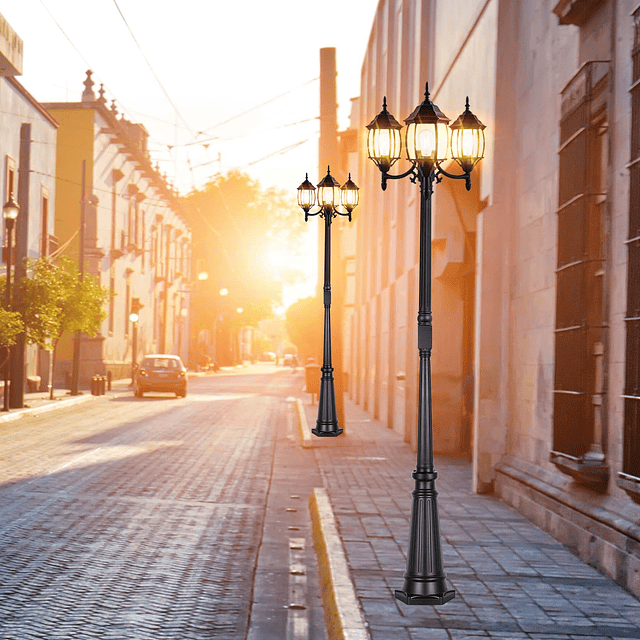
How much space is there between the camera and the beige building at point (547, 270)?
770 centimetres

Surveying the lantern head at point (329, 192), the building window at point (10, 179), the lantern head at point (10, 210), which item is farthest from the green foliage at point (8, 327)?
the lantern head at point (329, 192)

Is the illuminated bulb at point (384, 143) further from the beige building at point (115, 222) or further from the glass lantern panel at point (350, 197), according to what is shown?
the beige building at point (115, 222)

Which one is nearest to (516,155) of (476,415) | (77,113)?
(476,415)

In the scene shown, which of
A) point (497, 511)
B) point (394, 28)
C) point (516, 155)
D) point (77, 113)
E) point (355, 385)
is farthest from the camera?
point (77, 113)

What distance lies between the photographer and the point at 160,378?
3500cm

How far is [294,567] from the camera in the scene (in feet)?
27.0

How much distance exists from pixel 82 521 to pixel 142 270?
47216 millimetres

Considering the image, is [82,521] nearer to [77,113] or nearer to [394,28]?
[394,28]

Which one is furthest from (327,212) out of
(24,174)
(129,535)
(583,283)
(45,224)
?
(45,224)

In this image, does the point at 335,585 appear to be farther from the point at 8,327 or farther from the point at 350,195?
the point at 8,327

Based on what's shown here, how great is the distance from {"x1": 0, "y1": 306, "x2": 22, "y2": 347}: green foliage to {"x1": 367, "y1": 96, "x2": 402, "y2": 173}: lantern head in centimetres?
1766

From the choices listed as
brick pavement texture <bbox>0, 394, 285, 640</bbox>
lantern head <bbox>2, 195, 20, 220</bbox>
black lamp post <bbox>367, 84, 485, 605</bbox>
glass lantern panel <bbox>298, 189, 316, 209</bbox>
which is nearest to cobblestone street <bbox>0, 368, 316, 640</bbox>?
brick pavement texture <bbox>0, 394, 285, 640</bbox>

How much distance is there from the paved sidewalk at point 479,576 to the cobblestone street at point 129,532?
3.02 ft

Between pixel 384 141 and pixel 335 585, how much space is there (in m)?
3.09
